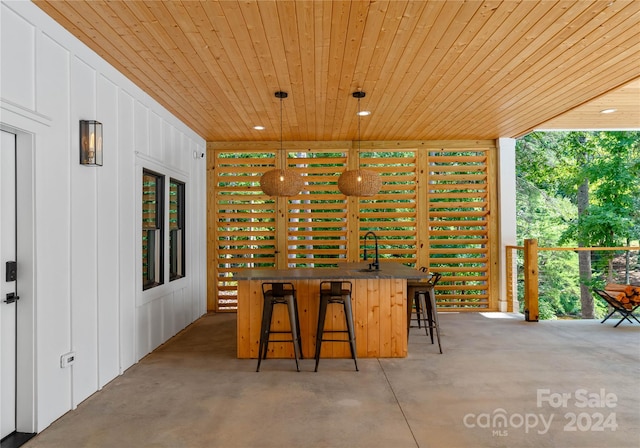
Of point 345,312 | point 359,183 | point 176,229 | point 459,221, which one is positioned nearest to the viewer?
point 345,312

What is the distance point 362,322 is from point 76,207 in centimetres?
292

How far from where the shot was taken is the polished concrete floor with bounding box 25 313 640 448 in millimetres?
2660

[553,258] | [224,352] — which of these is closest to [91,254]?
[224,352]

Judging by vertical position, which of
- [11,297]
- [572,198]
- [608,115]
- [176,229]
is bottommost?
[11,297]

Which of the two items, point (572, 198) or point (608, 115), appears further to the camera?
point (572, 198)

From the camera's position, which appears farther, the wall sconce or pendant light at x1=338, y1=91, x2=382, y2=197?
pendant light at x1=338, y1=91, x2=382, y2=197

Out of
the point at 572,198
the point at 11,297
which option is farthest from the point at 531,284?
the point at 572,198

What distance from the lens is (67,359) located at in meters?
3.04

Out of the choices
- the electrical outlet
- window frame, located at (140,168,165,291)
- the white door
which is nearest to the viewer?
the white door

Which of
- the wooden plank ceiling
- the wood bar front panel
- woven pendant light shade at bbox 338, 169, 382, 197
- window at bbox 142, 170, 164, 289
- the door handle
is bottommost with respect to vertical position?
the wood bar front panel

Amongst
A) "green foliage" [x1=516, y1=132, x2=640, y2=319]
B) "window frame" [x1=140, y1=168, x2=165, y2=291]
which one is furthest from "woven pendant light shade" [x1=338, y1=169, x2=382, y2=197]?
"green foliage" [x1=516, y1=132, x2=640, y2=319]

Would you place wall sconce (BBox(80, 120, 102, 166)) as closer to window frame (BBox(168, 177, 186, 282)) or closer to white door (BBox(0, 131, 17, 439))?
white door (BBox(0, 131, 17, 439))

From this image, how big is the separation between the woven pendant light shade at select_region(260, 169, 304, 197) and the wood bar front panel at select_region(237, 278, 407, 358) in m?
1.15

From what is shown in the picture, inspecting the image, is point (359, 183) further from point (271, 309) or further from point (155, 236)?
point (155, 236)
